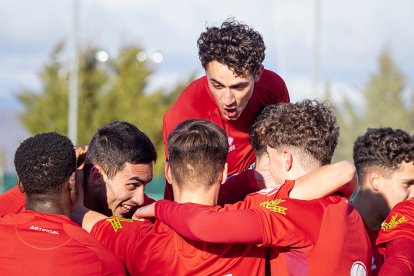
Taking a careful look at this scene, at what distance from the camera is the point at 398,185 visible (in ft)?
18.7

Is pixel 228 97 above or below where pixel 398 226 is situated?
above

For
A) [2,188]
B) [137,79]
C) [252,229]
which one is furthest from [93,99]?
[252,229]

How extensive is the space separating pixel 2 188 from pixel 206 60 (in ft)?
35.0

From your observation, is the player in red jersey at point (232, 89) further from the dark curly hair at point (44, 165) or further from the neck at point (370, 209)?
the dark curly hair at point (44, 165)

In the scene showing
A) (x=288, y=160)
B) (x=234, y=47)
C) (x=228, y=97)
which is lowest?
(x=288, y=160)

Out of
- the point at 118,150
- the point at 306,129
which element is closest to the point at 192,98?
the point at 118,150

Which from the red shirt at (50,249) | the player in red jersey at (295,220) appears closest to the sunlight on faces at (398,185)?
the player in red jersey at (295,220)

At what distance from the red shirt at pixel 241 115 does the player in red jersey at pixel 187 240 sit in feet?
3.97

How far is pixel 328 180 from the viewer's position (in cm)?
418

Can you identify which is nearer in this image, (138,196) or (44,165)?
(44,165)

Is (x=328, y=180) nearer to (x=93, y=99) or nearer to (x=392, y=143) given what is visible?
(x=392, y=143)

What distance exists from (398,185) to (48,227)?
2.63 metres

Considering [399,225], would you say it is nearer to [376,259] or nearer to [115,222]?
[376,259]

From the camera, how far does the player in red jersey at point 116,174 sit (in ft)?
15.6
